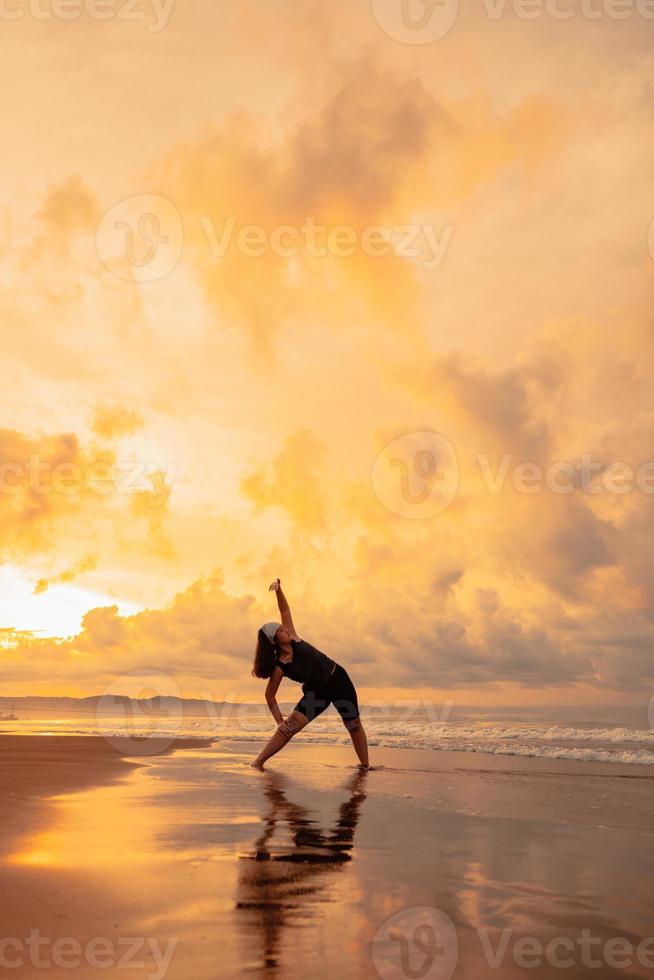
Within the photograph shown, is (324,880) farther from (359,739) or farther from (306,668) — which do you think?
(359,739)

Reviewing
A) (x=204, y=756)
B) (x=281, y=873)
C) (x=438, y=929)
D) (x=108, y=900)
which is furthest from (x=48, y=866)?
(x=204, y=756)

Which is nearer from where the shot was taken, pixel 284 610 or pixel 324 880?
pixel 324 880

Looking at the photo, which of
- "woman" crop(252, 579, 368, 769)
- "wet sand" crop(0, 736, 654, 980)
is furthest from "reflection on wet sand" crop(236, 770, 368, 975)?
"woman" crop(252, 579, 368, 769)

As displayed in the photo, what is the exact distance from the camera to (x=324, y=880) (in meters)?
4.54

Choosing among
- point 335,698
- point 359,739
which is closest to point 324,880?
point 335,698

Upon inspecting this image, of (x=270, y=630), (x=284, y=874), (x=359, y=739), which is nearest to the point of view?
(x=284, y=874)

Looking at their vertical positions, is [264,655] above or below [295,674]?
above

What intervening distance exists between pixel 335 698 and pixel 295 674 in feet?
2.28

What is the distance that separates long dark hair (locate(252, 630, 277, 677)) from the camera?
10711mm

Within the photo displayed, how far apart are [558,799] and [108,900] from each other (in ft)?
20.6

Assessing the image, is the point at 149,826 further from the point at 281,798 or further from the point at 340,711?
the point at 340,711

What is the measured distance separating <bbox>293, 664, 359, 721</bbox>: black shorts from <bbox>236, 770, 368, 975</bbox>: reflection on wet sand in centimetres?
337

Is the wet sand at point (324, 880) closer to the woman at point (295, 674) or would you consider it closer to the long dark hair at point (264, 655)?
the woman at point (295, 674)

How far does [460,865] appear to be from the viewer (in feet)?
16.8
